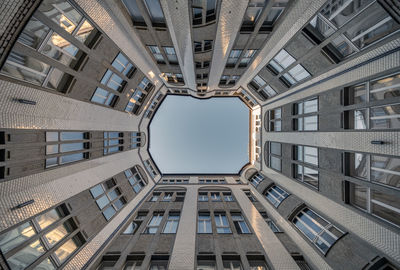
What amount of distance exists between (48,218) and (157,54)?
16.5m

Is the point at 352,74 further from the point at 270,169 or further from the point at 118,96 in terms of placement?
the point at 118,96

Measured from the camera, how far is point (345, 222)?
8766 millimetres

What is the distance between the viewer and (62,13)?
7.82 m

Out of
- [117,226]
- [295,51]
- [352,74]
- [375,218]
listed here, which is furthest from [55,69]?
[375,218]

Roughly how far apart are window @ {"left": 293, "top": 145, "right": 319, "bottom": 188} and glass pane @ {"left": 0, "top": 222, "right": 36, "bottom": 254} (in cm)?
1817

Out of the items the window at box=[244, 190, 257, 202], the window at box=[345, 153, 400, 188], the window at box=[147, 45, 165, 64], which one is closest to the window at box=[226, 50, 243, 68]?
the window at box=[147, 45, 165, 64]

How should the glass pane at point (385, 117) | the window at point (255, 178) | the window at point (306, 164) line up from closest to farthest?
the glass pane at point (385, 117) < the window at point (306, 164) < the window at point (255, 178)

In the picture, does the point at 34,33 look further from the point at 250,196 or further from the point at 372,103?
the point at 250,196

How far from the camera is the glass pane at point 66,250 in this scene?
878cm

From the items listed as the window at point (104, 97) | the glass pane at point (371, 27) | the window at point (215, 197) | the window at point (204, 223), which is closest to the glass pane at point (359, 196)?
the glass pane at point (371, 27)

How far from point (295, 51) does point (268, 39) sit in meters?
2.90

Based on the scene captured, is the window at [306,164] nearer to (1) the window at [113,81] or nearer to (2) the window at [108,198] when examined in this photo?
(2) the window at [108,198]

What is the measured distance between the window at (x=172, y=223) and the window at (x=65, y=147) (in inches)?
383

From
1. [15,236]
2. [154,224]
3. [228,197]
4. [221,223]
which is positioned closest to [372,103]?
[221,223]
